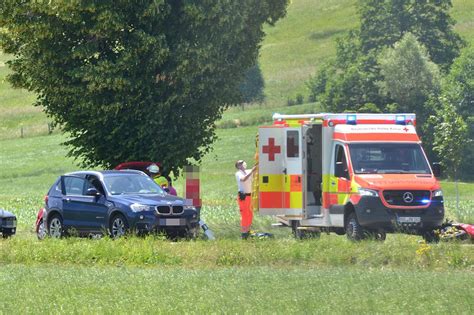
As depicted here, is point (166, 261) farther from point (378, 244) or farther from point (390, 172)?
point (390, 172)

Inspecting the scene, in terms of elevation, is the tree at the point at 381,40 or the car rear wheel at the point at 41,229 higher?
the tree at the point at 381,40

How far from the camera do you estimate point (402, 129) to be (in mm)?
25609

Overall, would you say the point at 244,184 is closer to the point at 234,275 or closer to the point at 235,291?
the point at 234,275

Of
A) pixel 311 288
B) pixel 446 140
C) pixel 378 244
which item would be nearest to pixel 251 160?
pixel 446 140

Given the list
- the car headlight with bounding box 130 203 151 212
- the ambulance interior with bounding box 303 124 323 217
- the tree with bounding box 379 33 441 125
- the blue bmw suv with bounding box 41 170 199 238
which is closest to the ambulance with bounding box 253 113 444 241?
the ambulance interior with bounding box 303 124 323 217

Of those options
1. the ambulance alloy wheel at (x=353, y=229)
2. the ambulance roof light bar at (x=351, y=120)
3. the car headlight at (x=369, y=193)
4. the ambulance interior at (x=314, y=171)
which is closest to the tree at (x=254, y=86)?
the ambulance interior at (x=314, y=171)

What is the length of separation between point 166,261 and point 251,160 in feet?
203

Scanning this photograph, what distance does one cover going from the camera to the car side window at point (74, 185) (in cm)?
2633

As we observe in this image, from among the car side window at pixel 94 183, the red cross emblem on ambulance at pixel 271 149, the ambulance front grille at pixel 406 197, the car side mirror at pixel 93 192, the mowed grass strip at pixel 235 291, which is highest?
the red cross emblem on ambulance at pixel 271 149

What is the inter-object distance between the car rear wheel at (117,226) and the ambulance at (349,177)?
130 inches

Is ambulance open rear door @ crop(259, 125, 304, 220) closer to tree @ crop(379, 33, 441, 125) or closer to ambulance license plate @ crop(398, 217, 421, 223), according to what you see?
ambulance license plate @ crop(398, 217, 421, 223)

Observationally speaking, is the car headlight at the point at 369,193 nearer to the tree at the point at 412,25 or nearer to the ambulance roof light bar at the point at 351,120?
the ambulance roof light bar at the point at 351,120

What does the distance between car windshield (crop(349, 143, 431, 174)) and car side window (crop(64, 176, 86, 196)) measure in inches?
231

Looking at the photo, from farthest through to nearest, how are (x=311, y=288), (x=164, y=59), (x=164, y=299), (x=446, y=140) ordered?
(x=446, y=140), (x=164, y=59), (x=311, y=288), (x=164, y=299)
